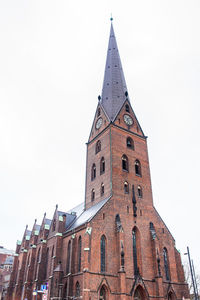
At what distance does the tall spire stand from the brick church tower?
0.26m

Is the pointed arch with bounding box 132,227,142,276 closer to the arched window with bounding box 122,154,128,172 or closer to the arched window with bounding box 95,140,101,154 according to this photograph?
the arched window with bounding box 122,154,128,172

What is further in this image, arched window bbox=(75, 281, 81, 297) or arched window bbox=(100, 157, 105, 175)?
arched window bbox=(100, 157, 105, 175)

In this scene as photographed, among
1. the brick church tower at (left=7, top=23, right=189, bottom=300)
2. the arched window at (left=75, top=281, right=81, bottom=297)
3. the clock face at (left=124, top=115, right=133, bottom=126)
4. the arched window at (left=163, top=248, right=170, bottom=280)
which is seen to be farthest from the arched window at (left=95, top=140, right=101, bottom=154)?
the arched window at (left=75, top=281, right=81, bottom=297)

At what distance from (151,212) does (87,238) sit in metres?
12.3

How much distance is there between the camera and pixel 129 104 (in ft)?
161

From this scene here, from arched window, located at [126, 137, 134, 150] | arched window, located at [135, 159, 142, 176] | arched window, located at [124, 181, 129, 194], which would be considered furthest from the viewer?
arched window, located at [126, 137, 134, 150]

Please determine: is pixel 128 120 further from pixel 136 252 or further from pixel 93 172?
pixel 136 252

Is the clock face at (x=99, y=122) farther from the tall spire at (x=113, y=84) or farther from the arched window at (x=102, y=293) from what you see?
the arched window at (x=102, y=293)

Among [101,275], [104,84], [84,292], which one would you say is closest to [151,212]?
[101,275]

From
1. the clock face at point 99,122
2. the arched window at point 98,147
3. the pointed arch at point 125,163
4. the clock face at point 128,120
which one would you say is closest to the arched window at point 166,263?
the pointed arch at point 125,163

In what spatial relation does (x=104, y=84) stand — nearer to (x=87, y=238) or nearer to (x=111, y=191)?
(x=111, y=191)

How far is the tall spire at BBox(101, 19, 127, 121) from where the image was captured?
4772 cm

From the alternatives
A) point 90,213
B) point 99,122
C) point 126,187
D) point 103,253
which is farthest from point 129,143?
point 103,253

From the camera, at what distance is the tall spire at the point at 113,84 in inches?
1879
